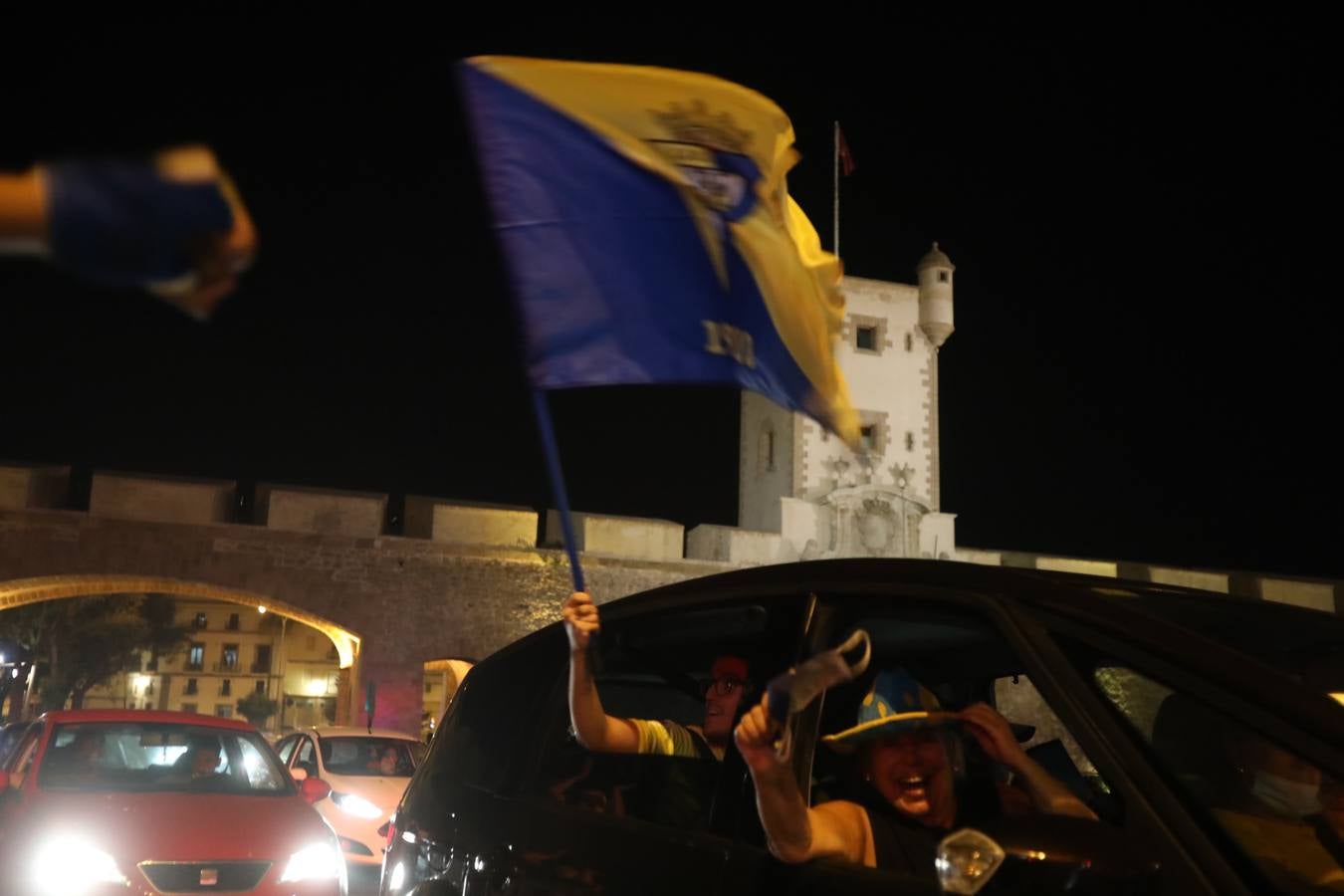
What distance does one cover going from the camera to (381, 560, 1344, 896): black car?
5.94 ft

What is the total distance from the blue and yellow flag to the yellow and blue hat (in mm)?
1235

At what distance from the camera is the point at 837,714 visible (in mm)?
3207

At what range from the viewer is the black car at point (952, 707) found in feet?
5.94

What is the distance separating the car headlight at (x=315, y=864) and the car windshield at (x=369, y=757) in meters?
4.86

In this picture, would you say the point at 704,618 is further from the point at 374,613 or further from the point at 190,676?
the point at 190,676

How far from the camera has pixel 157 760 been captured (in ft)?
24.3

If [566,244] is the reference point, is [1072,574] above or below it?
below

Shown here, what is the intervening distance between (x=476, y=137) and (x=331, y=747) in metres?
9.71

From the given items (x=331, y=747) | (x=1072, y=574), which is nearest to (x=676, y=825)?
(x=1072, y=574)

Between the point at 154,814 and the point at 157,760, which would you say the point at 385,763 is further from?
the point at 154,814

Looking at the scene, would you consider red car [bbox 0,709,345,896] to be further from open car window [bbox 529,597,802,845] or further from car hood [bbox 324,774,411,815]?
open car window [bbox 529,597,802,845]

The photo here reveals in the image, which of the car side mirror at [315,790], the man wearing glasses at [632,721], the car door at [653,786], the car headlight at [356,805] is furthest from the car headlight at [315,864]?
the man wearing glasses at [632,721]

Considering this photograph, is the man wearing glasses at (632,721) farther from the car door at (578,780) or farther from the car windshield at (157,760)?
the car windshield at (157,760)

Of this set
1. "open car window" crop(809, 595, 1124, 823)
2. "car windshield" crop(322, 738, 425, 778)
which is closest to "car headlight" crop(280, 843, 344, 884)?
"open car window" crop(809, 595, 1124, 823)
